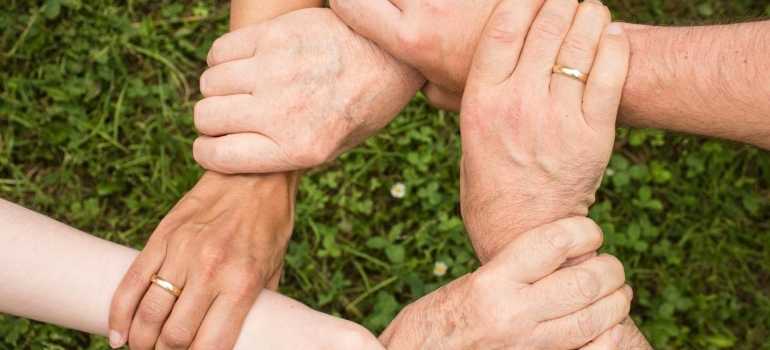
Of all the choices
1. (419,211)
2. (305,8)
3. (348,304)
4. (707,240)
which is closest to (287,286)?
(348,304)

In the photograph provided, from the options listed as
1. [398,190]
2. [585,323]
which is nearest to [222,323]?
[585,323]

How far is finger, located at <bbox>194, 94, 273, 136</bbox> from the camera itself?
7.37 feet

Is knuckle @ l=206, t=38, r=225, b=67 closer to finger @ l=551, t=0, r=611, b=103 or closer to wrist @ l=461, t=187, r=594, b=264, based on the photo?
wrist @ l=461, t=187, r=594, b=264

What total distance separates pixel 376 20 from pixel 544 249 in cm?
88

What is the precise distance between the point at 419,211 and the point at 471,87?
1.26 m

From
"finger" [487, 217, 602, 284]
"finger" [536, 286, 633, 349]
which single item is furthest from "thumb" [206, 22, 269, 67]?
"finger" [536, 286, 633, 349]

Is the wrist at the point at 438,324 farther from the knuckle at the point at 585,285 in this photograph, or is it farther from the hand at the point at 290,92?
the hand at the point at 290,92

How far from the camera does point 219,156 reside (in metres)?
2.29

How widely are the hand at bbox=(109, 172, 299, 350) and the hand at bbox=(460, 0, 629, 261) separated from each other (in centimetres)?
74

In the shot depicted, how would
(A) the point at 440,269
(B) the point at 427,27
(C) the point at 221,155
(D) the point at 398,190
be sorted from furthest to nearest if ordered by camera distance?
1. (D) the point at 398,190
2. (A) the point at 440,269
3. (C) the point at 221,155
4. (B) the point at 427,27

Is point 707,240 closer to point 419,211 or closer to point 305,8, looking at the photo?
point 419,211

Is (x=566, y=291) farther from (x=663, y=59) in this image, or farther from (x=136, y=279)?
(x=136, y=279)

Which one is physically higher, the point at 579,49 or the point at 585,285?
the point at 579,49

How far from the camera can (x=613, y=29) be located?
6.70 feet
